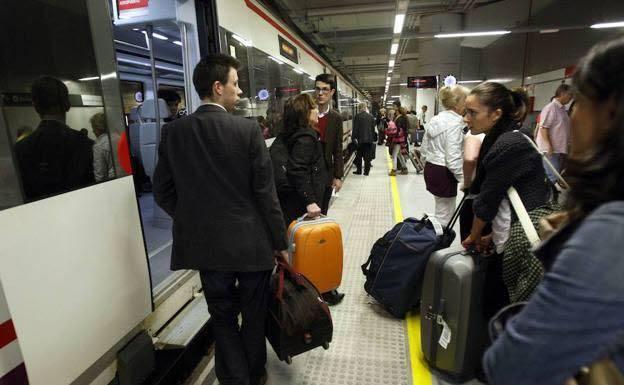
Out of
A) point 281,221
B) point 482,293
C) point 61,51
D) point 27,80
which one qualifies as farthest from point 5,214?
point 482,293

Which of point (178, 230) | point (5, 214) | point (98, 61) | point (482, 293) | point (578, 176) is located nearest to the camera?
point (578, 176)

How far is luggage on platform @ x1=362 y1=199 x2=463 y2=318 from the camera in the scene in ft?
8.07

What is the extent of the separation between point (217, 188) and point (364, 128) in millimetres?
6712

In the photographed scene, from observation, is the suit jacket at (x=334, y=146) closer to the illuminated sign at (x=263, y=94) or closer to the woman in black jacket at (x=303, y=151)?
the woman in black jacket at (x=303, y=151)

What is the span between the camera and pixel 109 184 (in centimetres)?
158

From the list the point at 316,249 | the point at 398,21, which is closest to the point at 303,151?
the point at 316,249

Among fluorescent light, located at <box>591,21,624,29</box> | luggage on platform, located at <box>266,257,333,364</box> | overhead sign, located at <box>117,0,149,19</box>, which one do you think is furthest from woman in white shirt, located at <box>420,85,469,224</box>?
fluorescent light, located at <box>591,21,624,29</box>

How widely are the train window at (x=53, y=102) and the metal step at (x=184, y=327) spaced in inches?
42.8

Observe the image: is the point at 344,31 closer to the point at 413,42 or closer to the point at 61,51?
the point at 413,42

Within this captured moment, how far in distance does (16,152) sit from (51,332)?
635 mm

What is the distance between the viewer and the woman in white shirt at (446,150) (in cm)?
312

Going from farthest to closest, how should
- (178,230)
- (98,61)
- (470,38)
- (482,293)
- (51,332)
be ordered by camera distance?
(470,38) → (482,293) → (178,230) → (98,61) → (51,332)

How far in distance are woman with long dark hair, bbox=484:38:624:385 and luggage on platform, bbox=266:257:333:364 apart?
1.32 m

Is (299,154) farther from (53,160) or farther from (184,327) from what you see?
(53,160)
